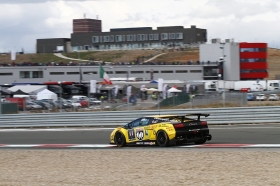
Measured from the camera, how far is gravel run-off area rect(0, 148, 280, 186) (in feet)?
32.7

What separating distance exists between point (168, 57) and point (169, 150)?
356 ft

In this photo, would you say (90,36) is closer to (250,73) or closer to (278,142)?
(250,73)

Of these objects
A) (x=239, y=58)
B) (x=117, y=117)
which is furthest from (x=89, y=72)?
(x=117, y=117)

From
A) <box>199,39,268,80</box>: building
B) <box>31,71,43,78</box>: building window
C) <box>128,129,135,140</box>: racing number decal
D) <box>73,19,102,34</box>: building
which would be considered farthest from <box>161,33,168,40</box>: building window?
<box>128,129,135,140</box>: racing number decal

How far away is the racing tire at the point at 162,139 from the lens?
16031 mm

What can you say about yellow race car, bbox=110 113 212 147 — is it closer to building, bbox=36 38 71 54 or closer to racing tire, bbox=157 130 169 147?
racing tire, bbox=157 130 169 147

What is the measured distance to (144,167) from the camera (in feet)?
38.5

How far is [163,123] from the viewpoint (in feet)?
53.0

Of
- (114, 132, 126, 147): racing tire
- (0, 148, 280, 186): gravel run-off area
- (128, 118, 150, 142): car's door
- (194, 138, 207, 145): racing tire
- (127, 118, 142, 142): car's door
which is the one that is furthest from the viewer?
(114, 132, 126, 147): racing tire

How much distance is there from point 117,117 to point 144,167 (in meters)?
15.8

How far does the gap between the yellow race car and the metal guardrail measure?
931 centimetres

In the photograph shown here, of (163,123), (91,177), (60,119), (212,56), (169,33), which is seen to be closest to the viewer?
(91,177)

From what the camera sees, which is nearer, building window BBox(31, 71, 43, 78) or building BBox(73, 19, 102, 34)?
building window BBox(31, 71, 43, 78)

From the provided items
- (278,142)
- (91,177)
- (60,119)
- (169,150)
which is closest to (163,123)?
(169,150)
